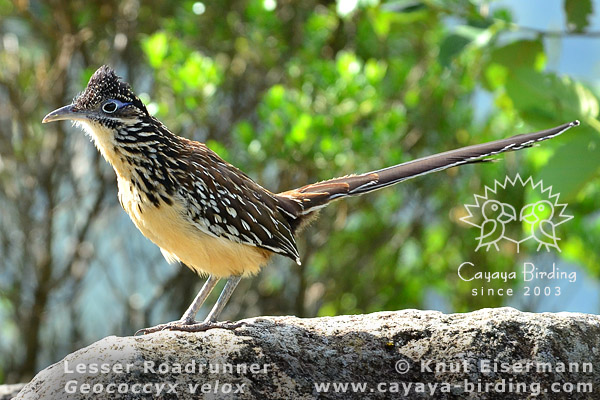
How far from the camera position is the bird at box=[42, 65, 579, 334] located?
3518 mm

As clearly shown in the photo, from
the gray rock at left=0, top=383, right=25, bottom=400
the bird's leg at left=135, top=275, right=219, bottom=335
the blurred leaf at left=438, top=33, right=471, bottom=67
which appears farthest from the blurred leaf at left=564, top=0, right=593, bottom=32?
the gray rock at left=0, top=383, right=25, bottom=400

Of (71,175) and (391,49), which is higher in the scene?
(391,49)

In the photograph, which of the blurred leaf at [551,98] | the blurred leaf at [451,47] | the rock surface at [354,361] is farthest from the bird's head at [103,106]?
the blurred leaf at [551,98]

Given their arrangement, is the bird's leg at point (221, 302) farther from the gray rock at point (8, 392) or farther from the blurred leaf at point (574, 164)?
the blurred leaf at point (574, 164)

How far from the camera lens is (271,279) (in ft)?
23.2

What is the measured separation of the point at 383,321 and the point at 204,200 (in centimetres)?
99

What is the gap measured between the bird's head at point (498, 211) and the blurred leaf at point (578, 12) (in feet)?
7.88

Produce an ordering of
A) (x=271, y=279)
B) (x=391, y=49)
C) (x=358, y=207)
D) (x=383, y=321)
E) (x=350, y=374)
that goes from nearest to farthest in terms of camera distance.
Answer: (x=350, y=374), (x=383, y=321), (x=358, y=207), (x=271, y=279), (x=391, y=49)

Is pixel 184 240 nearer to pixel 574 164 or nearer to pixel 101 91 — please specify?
pixel 101 91

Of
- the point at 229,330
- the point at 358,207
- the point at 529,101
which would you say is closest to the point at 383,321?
the point at 229,330

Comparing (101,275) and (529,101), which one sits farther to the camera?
(101,275)

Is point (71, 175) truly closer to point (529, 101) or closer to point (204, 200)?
point (204, 200)

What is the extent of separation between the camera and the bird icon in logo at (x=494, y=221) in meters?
6.79

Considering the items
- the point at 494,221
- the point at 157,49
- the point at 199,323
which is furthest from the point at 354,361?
the point at 494,221
